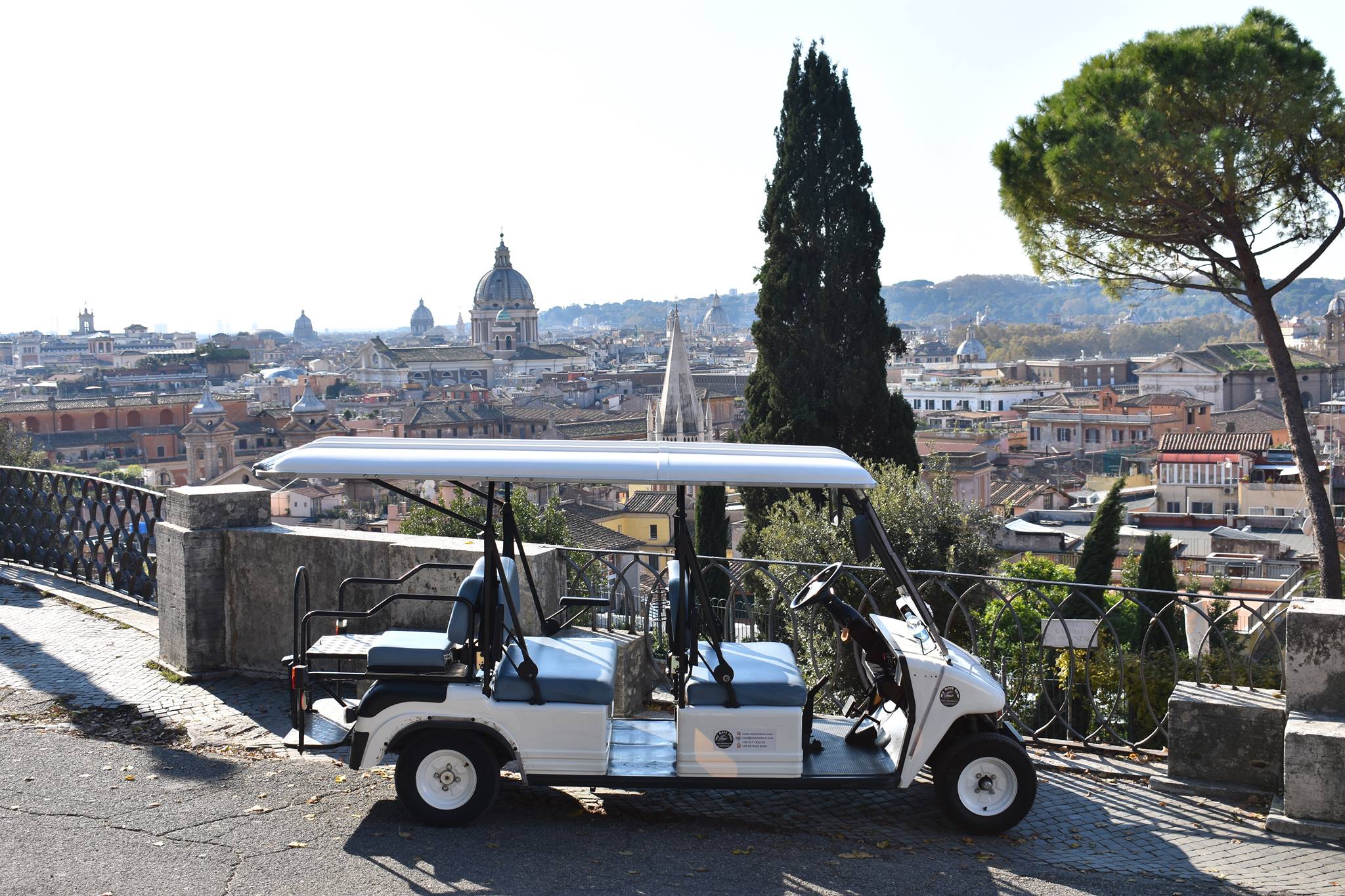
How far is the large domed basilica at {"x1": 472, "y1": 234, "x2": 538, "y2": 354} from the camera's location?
15975 cm

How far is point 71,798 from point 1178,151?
452 inches

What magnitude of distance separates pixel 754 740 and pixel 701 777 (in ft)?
0.77

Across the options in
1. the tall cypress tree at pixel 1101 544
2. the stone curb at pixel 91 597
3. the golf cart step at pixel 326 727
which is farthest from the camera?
the tall cypress tree at pixel 1101 544

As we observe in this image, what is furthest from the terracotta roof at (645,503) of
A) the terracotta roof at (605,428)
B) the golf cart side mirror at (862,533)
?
the golf cart side mirror at (862,533)

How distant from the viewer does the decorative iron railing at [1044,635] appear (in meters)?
5.75

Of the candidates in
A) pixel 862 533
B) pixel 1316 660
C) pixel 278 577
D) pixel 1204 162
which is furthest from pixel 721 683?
pixel 1204 162

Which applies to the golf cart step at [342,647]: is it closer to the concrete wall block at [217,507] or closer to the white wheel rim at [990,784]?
the concrete wall block at [217,507]

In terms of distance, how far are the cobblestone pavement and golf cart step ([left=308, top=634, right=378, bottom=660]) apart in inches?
26.6

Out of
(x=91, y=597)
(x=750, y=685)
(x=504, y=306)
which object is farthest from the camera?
(x=504, y=306)

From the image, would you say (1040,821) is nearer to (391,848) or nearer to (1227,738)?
(1227,738)

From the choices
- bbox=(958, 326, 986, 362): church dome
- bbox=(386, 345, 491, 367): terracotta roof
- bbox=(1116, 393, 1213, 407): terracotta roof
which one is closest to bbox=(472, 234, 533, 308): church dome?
bbox=(386, 345, 491, 367): terracotta roof

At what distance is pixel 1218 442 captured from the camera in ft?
146

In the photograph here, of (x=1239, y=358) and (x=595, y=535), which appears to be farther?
(x=1239, y=358)

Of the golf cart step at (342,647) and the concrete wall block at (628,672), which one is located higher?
the golf cart step at (342,647)
